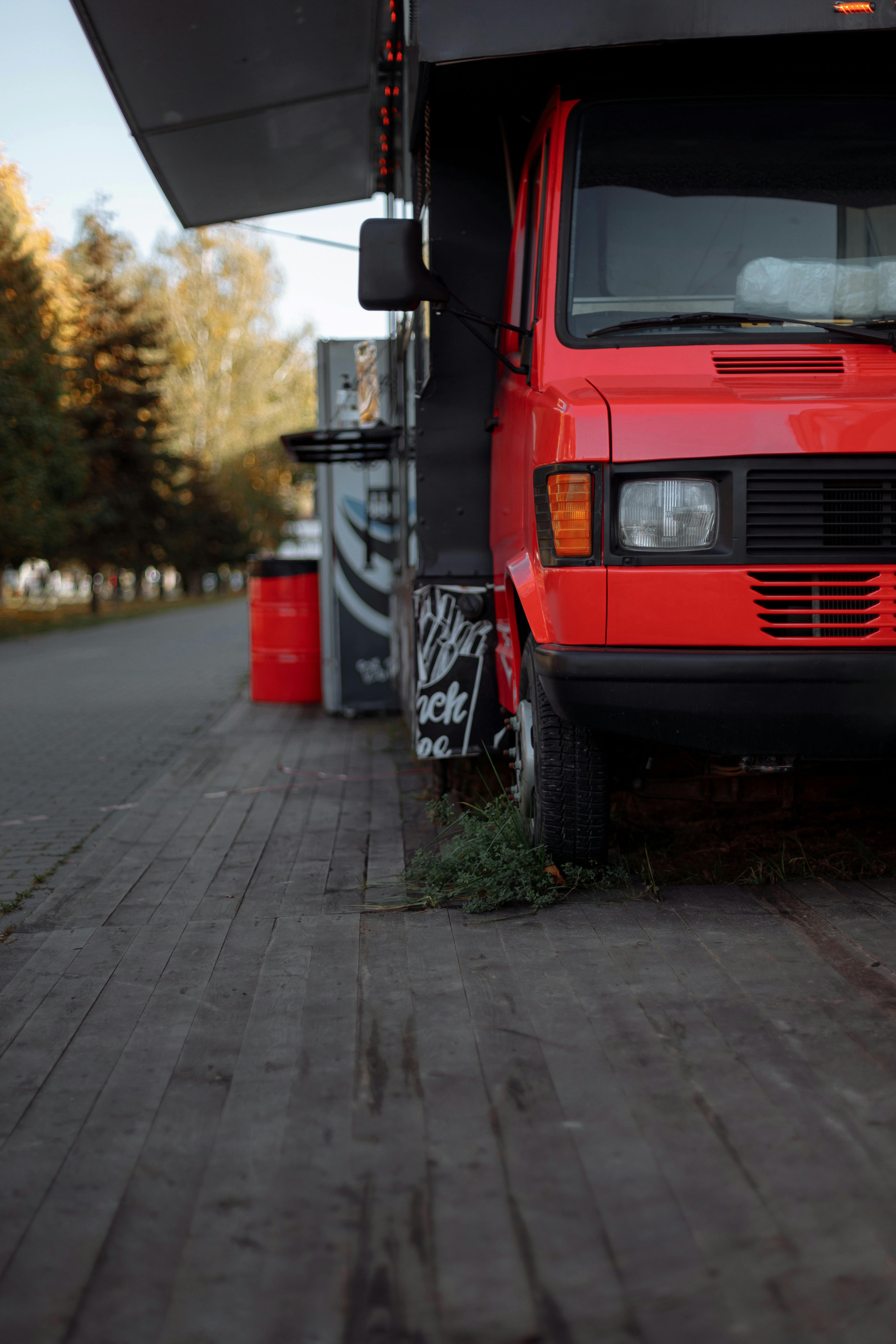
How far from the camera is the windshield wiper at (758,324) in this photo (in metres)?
4.01

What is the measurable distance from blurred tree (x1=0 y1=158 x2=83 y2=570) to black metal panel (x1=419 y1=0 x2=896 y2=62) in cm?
2125

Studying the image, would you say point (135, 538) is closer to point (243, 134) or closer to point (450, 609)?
point (243, 134)

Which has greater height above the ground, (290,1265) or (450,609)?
(450,609)

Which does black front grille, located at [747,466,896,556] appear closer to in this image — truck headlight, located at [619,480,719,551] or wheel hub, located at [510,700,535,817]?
truck headlight, located at [619,480,719,551]

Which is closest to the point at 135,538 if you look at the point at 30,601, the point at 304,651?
the point at 30,601

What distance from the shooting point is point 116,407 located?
36562 millimetres

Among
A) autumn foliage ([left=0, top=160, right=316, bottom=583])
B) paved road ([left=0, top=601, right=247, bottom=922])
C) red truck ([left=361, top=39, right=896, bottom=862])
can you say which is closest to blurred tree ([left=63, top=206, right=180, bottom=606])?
autumn foliage ([left=0, top=160, right=316, bottom=583])

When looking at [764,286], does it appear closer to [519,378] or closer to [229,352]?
[519,378]

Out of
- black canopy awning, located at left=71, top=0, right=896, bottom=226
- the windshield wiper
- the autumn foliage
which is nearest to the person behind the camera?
the windshield wiper

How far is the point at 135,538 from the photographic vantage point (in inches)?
1484

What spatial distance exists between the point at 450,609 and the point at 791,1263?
3.67 meters

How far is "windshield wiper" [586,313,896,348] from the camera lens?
401 cm

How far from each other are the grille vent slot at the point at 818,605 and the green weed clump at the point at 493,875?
1.28 metres

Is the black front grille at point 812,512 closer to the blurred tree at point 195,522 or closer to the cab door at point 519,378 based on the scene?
the cab door at point 519,378
